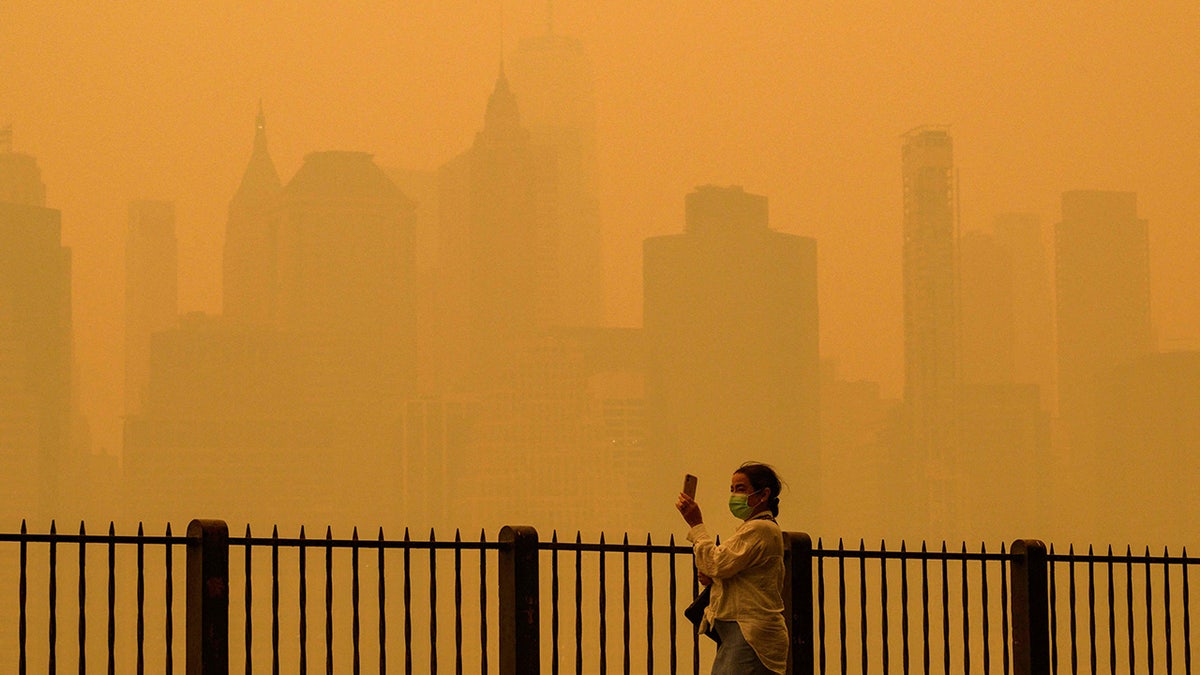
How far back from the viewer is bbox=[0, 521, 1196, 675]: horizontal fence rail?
9148mm

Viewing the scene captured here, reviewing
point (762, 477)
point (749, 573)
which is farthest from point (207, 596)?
point (762, 477)

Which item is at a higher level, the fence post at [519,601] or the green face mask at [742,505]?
the green face mask at [742,505]

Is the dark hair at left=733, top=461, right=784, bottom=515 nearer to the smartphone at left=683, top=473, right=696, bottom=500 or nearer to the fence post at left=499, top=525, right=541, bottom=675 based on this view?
the smartphone at left=683, top=473, right=696, bottom=500

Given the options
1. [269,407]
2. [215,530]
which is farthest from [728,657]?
[269,407]

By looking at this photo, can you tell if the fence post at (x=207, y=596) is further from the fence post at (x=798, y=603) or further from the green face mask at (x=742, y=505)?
the fence post at (x=798, y=603)

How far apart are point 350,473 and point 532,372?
21.9 metres

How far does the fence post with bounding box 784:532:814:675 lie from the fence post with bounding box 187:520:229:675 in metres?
3.34

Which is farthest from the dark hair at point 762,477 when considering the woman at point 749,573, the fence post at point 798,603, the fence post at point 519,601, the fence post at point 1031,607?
the fence post at point 1031,607

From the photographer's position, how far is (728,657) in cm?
761

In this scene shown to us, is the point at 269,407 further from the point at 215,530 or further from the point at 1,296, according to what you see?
the point at 215,530

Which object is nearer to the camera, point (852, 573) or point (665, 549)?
point (665, 549)

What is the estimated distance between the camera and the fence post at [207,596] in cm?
902

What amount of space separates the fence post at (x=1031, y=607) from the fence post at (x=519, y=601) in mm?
3381

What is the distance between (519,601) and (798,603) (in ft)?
5.72
